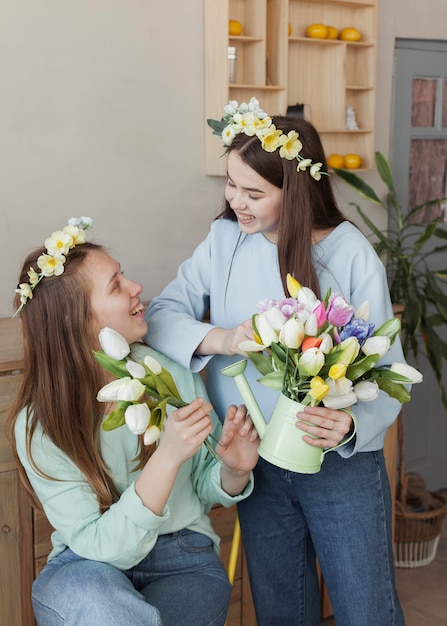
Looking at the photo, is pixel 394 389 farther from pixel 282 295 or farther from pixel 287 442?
pixel 282 295

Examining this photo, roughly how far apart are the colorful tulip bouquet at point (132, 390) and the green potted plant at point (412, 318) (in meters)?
1.87

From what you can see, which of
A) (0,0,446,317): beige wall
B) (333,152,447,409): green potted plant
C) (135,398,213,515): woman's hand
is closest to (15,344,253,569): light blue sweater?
(135,398,213,515): woman's hand

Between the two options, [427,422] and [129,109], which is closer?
[129,109]

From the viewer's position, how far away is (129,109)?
2719 millimetres

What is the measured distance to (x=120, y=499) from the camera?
1.63 meters

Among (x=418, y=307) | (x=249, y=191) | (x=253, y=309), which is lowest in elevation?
(x=418, y=307)

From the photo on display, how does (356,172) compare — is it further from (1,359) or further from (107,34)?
(1,359)

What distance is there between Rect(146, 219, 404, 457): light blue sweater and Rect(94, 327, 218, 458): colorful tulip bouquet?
31cm

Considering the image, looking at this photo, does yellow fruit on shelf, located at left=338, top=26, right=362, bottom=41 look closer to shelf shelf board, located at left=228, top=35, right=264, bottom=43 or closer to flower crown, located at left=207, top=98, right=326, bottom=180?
shelf shelf board, located at left=228, top=35, right=264, bottom=43

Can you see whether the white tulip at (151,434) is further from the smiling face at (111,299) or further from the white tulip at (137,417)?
the smiling face at (111,299)

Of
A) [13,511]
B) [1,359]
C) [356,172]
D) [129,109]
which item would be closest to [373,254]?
[1,359]

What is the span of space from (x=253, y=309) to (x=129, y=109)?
3.76ft

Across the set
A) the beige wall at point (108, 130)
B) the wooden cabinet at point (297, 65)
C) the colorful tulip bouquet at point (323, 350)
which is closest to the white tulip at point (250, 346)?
the colorful tulip bouquet at point (323, 350)

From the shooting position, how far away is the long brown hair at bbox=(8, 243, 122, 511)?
1694 mm
